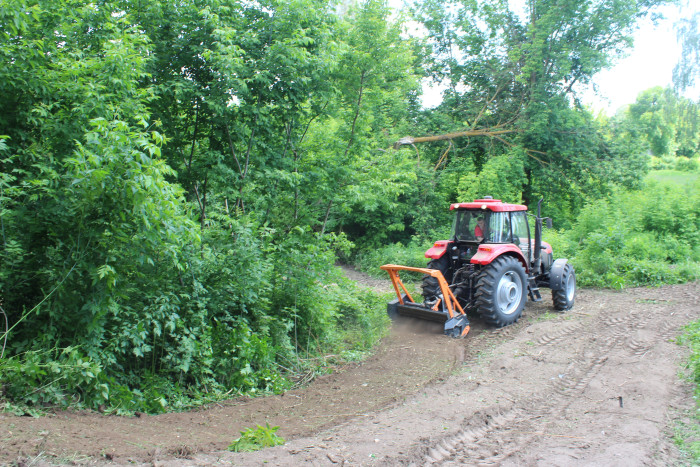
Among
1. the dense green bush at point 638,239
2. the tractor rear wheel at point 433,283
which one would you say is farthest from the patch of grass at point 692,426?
the dense green bush at point 638,239

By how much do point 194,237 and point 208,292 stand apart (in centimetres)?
109

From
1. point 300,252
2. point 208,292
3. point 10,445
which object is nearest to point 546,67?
point 300,252

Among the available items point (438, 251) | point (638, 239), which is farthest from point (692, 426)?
point (638, 239)

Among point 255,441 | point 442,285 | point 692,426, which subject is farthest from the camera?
point 442,285

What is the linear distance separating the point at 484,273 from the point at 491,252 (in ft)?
1.19

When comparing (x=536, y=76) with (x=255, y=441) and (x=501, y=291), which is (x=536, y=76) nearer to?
(x=501, y=291)

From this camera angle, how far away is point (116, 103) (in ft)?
15.4

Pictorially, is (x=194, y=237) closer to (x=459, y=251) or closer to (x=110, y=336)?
(x=110, y=336)

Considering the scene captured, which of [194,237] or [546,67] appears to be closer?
[194,237]

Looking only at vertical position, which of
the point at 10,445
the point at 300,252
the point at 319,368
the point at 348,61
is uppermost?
the point at 348,61

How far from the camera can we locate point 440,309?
23.7ft

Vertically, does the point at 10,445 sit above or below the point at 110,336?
below

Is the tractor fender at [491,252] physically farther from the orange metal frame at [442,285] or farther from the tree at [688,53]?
the tree at [688,53]

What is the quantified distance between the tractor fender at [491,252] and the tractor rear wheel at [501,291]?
13 cm
